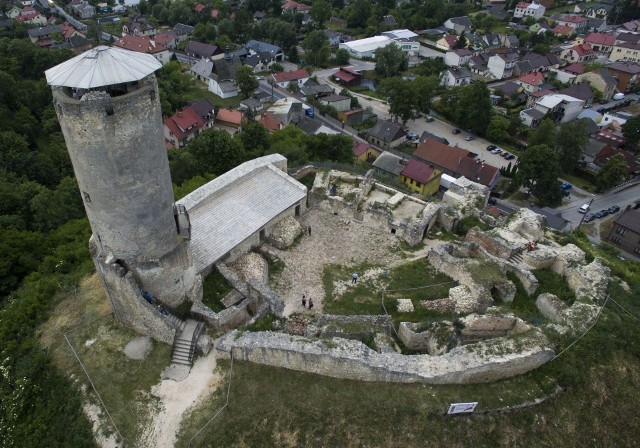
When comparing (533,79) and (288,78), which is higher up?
(533,79)

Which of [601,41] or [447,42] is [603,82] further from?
[447,42]

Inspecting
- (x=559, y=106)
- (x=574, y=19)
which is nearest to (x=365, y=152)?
(x=559, y=106)

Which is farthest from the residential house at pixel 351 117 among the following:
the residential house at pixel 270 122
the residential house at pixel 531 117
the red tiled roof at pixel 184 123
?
the residential house at pixel 531 117

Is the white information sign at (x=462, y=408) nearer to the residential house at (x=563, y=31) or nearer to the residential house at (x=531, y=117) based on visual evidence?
the residential house at (x=531, y=117)

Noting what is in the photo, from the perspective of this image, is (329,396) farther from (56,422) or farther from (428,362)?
(56,422)

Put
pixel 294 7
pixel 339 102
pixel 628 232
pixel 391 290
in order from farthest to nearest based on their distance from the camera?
pixel 294 7 < pixel 339 102 < pixel 628 232 < pixel 391 290

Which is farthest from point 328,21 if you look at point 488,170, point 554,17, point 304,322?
point 304,322

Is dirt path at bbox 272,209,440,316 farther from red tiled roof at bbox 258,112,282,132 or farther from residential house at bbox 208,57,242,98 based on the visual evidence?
residential house at bbox 208,57,242,98
